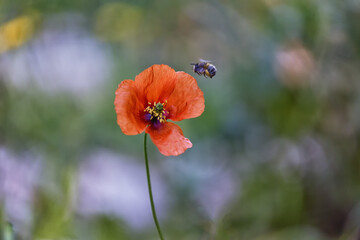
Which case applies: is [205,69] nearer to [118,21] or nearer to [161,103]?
[161,103]

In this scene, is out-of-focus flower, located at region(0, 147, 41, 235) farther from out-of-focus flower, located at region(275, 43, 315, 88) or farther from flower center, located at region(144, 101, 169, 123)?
out-of-focus flower, located at region(275, 43, 315, 88)

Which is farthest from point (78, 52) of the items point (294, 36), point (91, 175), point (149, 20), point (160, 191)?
point (294, 36)

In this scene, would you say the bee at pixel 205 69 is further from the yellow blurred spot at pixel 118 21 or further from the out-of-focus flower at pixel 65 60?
the yellow blurred spot at pixel 118 21

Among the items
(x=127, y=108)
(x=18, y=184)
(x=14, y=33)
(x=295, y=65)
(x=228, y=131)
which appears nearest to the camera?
(x=127, y=108)

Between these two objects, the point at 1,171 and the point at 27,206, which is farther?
the point at 1,171

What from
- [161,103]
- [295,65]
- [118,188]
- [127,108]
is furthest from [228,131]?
[127,108]

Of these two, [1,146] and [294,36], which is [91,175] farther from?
Result: [294,36]

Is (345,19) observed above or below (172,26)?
below
